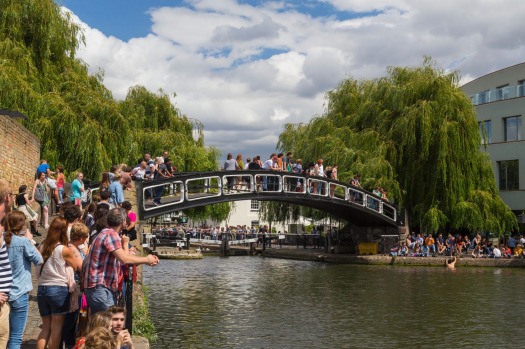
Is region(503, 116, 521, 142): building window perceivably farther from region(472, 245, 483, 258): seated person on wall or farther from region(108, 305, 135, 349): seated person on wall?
region(108, 305, 135, 349): seated person on wall

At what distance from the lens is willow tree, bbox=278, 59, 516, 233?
27484 millimetres

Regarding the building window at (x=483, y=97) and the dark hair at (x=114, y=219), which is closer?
the dark hair at (x=114, y=219)

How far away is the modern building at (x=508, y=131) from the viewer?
116ft

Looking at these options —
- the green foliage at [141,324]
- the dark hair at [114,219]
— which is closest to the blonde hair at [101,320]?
the dark hair at [114,219]

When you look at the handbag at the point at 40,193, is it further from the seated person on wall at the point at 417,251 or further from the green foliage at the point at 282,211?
the green foliage at the point at 282,211

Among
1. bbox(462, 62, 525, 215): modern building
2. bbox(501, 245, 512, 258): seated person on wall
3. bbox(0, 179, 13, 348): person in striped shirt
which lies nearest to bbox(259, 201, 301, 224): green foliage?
bbox(462, 62, 525, 215): modern building

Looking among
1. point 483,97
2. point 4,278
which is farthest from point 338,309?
point 483,97

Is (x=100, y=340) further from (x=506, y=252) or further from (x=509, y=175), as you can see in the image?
(x=509, y=175)

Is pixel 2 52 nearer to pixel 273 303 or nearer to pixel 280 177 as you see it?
pixel 280 177

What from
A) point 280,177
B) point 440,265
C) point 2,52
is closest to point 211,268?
point 280,177

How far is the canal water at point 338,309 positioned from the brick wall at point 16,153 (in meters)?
4.11

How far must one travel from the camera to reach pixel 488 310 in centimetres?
1459

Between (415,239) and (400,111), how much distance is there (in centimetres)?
495

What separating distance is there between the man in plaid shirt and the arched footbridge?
14.6 meters
